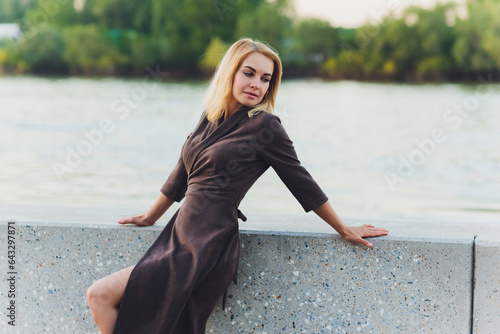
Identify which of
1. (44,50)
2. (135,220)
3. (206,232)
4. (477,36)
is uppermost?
(206,232)

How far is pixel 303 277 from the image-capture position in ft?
9.96

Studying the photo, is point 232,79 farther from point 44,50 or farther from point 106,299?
point 44,50

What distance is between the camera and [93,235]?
3.15 meters

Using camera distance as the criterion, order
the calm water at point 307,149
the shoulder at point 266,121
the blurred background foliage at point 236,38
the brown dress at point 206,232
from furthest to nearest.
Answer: the blurred background foliage at point 236,38, the calm water at point 307,149, the shoulder at point 266,121, the brown dress at point 206,232

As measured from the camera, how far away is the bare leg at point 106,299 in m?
2.81

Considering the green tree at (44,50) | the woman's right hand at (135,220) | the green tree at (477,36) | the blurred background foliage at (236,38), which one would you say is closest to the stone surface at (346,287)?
the woman's right hand at (135,220)

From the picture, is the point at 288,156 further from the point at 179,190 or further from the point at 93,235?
the point at 93,235

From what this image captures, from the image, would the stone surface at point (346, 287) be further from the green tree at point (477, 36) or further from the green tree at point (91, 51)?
the green tree at point (91, 51)

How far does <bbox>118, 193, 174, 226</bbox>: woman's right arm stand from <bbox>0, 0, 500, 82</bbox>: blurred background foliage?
4168cm

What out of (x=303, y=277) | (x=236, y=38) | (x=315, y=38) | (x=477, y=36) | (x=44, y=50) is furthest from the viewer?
(x=44, y=50)

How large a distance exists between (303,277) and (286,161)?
54 cm

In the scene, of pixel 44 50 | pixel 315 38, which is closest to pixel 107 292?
pixel 315 38

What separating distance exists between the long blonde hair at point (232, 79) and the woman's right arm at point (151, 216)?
0.45 meters

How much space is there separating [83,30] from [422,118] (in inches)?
1154
